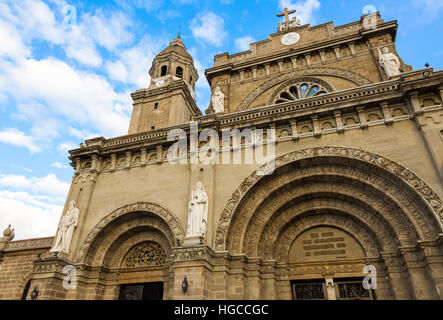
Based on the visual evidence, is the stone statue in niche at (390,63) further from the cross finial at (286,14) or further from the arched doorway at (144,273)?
the arched doorway at (144,273)

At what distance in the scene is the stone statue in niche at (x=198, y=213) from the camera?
40.1 feet

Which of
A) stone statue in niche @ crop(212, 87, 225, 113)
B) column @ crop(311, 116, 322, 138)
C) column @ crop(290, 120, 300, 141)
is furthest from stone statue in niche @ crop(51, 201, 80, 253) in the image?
column @ crop(311, 116, 322, 138)

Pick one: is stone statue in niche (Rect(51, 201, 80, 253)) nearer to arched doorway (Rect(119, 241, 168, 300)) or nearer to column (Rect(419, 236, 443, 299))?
arched doorway (Rect(119, 241, 168, 300))

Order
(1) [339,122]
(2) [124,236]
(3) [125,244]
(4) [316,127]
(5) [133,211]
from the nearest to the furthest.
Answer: (1) [339,122]
(4) [316,127]
(5) [133,211]
(2) [124,236]
(3) [125,244]

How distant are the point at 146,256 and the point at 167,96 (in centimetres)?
1477

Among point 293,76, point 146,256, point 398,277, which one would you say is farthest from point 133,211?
point 293,76

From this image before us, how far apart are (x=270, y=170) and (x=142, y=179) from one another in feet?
22.3

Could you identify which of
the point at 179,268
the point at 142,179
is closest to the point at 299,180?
the point at 179,268

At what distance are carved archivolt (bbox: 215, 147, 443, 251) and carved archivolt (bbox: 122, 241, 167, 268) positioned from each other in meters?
3.80

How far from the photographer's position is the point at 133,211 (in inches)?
574

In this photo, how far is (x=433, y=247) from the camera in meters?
10.0

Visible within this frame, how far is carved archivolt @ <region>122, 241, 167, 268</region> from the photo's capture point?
47.2 feet

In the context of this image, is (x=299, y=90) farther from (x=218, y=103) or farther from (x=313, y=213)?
(x=313, y=213)

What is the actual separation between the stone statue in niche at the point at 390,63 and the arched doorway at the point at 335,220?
609cm
